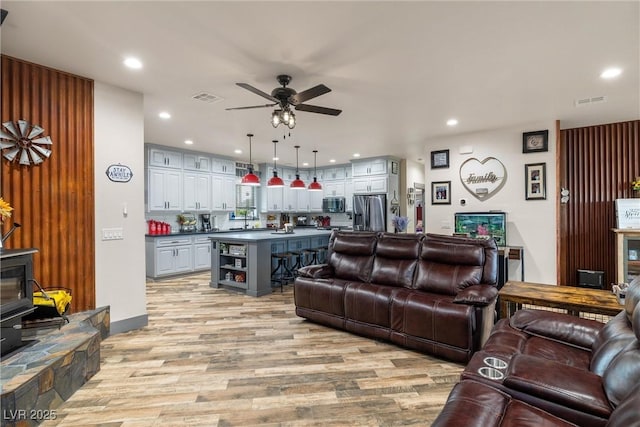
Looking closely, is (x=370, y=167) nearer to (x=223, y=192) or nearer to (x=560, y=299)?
(x=223, y=192)

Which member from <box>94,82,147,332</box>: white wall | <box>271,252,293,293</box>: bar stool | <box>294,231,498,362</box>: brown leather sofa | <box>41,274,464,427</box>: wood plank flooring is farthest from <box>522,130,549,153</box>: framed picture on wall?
<box>94,82,147,332</box>: white wall

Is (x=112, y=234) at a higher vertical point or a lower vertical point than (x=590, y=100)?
lower

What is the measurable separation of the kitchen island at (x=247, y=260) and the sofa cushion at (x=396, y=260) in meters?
2.12

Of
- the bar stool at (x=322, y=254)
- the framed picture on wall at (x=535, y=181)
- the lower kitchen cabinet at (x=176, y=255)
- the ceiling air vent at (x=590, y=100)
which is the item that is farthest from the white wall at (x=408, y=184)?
the lower kitchen cabinet at (x=176, y=255)

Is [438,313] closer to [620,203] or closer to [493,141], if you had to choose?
[493,141]

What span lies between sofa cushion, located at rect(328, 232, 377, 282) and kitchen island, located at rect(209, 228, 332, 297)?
57.7 inches

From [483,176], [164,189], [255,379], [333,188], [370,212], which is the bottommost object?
[255,379]

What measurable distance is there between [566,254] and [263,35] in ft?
20.2

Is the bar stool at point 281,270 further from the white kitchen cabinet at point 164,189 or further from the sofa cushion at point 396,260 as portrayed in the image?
the white kitchen cabinet at point 164,189

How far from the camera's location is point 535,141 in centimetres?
504

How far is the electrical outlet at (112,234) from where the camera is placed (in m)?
3.37

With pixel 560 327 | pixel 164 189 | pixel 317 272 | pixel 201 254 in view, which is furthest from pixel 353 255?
pixel 164 189

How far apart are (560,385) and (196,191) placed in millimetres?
7127

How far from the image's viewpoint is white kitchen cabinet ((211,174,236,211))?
7586 mm
